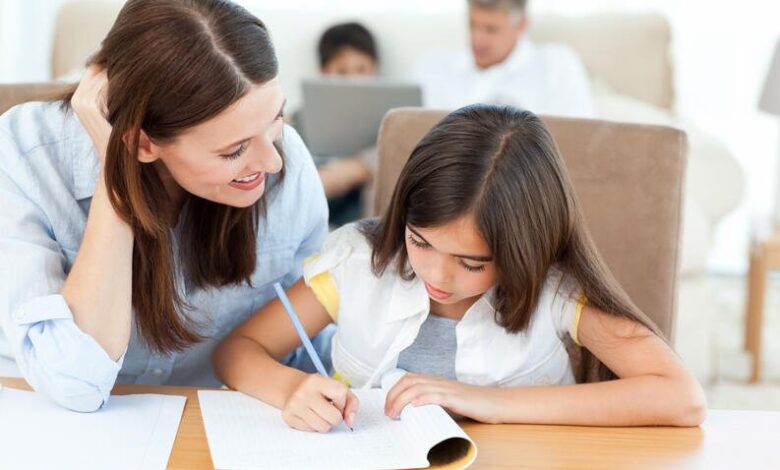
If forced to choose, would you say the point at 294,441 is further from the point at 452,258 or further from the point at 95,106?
the point at 95,106

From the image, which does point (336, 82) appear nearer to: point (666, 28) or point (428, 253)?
point (666, 28)

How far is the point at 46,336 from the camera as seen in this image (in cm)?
122

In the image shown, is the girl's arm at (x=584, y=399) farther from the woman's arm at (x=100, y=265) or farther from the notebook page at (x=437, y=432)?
the woman's arm at (x=100, y=265)

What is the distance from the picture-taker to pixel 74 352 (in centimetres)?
122

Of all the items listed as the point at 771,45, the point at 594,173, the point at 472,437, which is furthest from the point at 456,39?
the point at 472,437

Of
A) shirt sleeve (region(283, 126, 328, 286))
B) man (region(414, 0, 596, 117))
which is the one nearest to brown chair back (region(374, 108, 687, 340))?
shirt sleeve (region(283, 126, 328, 286))

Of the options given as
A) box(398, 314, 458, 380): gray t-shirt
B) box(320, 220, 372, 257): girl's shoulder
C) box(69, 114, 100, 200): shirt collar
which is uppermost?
box(69, 114, 100, 200): shirt collar

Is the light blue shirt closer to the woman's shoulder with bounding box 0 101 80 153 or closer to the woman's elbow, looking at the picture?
the woman's shoulder with bounding box 0 101 80 153

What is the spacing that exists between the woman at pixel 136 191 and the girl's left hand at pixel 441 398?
309 millimetres

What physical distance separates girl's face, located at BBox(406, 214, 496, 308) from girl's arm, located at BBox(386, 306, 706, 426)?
0.13 m

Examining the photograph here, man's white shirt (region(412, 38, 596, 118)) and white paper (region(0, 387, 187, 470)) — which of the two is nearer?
white paper (region(0, 387, 187, 470))

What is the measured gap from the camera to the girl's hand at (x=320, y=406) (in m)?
1.18

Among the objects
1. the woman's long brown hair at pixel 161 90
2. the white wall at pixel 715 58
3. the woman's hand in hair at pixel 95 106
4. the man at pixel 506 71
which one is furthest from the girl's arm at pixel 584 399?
the white wall at pixel 715 58

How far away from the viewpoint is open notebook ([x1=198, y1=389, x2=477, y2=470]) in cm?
108
